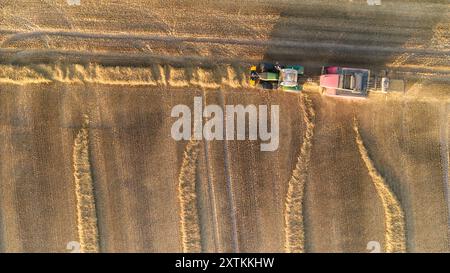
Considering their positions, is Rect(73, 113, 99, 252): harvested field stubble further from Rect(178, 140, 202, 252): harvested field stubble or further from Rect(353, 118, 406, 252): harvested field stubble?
Rect(353, 118, 406, 252): harvested field stubble

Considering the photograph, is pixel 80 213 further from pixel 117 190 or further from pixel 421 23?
pixel 421 23

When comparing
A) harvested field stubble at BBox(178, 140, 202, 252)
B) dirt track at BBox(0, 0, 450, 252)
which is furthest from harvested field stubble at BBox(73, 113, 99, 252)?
harvested field stubble at BBox(178, 140, 202, 252)

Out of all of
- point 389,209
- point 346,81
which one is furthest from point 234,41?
point 389,209

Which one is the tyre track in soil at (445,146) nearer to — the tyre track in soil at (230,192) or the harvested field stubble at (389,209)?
the harvested field stubble at (389,209)

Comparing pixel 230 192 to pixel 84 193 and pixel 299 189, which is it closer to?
pixel 299 189

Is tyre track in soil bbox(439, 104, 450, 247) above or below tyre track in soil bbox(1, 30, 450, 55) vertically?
below
